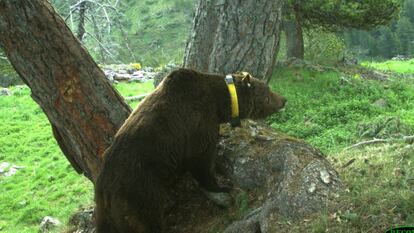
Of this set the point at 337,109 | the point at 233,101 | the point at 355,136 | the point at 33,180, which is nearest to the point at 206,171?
the point at 233,101

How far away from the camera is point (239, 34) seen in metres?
5.38

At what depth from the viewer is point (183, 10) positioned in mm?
66438

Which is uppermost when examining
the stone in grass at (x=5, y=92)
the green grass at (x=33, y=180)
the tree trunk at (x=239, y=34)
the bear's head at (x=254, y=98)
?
the tree trunk at (x=239, y=34)

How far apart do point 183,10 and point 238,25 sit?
6267 centimetres

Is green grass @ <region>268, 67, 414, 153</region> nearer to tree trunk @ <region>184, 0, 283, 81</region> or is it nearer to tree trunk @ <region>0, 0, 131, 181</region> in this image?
tree trunk @ <region>184, 0, 283, 81</region>

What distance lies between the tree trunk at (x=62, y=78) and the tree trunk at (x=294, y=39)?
380 inches

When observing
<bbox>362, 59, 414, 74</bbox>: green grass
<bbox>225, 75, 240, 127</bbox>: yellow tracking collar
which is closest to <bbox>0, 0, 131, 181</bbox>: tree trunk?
<bbox>225, 75, 240, 127</bbox>: yellow tracking collar

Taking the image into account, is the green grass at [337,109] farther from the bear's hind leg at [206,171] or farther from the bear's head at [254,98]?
the bear's hind leg at [206,171]

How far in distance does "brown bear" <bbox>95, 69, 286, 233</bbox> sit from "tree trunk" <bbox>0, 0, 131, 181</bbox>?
0.64 metres

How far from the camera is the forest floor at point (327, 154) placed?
11.5 feet

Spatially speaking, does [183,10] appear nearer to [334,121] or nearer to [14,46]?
[334,121]

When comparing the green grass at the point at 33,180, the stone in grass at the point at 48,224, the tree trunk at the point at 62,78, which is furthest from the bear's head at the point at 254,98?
the stone in grass at the point at 48,224

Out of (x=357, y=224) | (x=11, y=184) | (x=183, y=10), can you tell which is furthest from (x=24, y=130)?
(x=183, y=10)

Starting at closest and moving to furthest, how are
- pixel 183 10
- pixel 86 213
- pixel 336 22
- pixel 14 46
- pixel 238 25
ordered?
pixel 14 46 → pixel 238 25 → pixel 86 213 → pixel 336 22 → pixel 183 10
